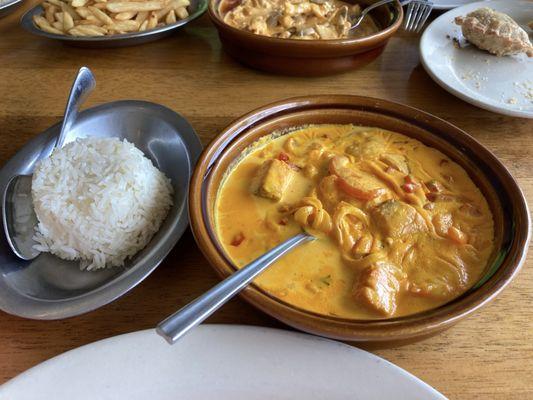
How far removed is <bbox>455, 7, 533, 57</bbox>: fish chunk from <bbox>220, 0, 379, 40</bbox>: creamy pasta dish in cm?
37

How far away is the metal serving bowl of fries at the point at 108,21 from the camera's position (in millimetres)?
1786

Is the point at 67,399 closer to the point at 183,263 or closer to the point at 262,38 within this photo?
the point at 183,263

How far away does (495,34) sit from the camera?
175 cm

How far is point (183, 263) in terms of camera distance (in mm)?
1104

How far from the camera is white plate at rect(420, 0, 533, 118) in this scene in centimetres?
152

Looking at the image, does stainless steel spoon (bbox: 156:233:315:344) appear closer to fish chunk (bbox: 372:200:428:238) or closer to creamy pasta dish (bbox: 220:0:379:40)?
fish chunk (bbox: 372:200:428:238)

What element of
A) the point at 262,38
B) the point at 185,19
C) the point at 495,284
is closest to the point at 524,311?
the point at 495,284

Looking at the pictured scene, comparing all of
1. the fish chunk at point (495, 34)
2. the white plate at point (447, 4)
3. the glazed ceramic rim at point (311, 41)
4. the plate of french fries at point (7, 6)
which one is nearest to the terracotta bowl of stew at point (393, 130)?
the glazed ceramic rim at point (311, 41)

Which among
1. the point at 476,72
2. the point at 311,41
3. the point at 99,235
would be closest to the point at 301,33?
the point at 311,41

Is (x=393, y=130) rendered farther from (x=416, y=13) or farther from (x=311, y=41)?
(x=416, y=13)

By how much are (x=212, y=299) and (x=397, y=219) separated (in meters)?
0.49

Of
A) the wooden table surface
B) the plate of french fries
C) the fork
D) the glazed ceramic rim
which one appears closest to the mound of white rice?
the wooden table surface

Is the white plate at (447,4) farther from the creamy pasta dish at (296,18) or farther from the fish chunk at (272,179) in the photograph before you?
the fish chunk at (272,179)

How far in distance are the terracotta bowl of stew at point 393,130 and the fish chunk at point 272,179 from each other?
0.09 m
